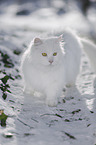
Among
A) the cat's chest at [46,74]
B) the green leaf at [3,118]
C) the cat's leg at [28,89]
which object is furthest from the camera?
the cat's leg at [28,89]

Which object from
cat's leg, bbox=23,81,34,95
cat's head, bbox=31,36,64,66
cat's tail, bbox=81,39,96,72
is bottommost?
cat's leg, bbox=23,81,34,95

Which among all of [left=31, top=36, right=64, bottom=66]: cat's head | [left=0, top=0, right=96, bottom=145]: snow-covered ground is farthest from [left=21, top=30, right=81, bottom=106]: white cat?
[left=0, top=0, right=96, bottom=145]: snow-covered ground

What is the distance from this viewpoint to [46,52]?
323cm

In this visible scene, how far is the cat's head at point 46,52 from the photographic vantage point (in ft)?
10.6

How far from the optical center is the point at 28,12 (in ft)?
70.9

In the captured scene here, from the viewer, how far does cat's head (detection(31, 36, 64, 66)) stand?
3.24 m

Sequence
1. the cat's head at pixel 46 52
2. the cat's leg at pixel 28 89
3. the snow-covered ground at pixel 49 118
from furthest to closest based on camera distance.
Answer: the cat's leg at pixel 28 89
the cat's head at pixel 46 52
the snow-covered ground at pixel 49 118

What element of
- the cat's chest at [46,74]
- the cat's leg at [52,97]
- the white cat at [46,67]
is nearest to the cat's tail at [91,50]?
the white cat at [46,67]

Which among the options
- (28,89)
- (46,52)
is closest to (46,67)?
(46,52)

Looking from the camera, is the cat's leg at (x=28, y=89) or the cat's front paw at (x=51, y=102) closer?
the cat's front paw at (x=51, y=102)

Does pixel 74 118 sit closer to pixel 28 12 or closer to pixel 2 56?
pixel 2 56

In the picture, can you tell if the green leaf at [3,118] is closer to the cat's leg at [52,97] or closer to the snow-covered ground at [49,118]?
the snow-covered ground at [49,118]

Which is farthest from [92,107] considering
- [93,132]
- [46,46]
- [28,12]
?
[28,12]

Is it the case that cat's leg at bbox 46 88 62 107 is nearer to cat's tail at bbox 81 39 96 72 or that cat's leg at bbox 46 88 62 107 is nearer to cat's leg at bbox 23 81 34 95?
cat's leg at bbox 23 81 34 95
